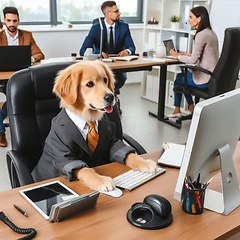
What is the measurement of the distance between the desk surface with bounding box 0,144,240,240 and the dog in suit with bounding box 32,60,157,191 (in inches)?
6.9

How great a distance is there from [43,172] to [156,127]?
2.71 metres

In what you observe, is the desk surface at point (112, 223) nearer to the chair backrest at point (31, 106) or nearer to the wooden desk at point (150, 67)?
the chair backrest at point (31, 106)

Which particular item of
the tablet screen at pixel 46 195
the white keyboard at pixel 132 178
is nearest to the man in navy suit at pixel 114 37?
the white keyboard at pixel 132 178

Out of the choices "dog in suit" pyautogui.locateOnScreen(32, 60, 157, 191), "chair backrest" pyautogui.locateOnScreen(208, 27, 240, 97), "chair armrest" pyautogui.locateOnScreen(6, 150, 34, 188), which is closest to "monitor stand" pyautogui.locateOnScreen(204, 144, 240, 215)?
"dog in suit" pyautogui.locateOnScreen(32, 60, 157, 191)

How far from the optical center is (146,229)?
3.74ft

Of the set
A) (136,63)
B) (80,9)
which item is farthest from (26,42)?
(80,9)

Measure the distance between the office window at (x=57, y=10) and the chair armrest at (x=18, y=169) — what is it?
12.8 ft

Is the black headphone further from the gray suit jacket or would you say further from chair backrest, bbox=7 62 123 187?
chair backrest, bbox=7 62 123 187

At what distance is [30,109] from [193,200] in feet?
3.11

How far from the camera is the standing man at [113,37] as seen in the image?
4363 mm

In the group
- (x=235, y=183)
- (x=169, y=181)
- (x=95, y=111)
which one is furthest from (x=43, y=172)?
(x=235, y=183)

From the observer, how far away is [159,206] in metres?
1.17

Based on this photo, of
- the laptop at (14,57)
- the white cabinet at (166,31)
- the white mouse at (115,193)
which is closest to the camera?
the white mouse at (115,193)

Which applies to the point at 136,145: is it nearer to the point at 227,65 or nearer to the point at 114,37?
the point at 227,65
